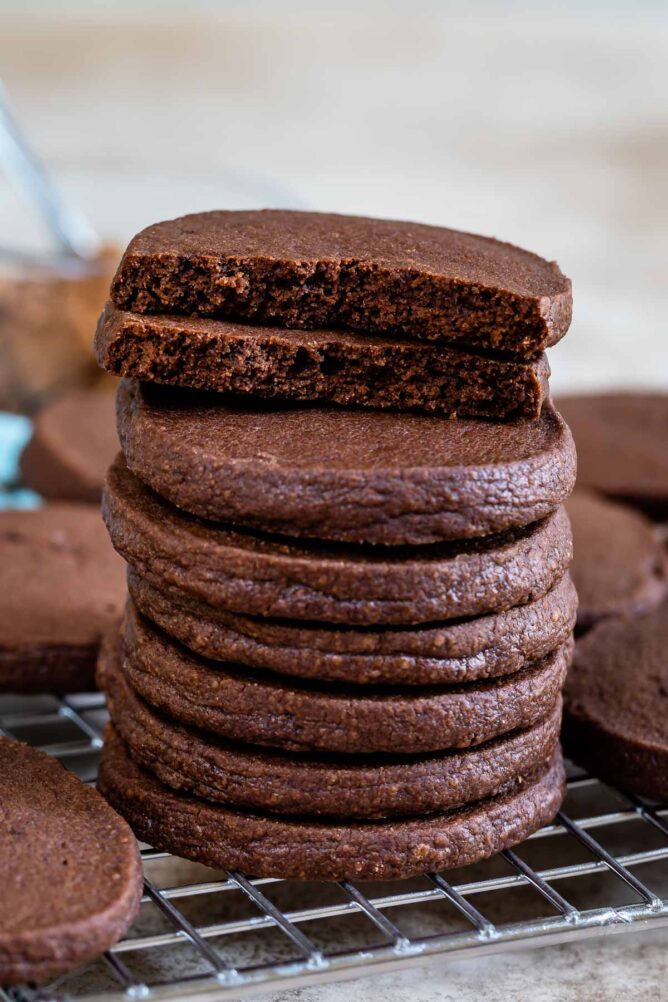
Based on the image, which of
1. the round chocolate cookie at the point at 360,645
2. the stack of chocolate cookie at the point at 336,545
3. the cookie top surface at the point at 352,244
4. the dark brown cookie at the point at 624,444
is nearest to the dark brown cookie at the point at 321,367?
the stack of chocolate cookie at the point at 336,545

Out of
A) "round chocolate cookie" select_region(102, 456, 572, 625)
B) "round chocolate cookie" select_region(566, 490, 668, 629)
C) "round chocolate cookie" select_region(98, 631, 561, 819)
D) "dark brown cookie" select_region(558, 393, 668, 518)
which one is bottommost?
"round chocolate cookie" select_region(98, 631, 561, 819)

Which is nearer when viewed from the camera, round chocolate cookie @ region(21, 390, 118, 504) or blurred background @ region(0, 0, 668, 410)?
round chocolate cookie @ region(21, 390, 118, 504)

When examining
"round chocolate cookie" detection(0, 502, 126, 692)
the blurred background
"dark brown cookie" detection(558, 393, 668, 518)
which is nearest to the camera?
"round chocolate cookie" detection(0, 502, 126, 692)

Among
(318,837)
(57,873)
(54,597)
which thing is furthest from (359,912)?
(54,597)

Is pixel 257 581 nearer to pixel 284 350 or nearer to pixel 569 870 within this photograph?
pixel 284 350

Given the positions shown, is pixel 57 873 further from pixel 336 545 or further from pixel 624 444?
pixel 624 444

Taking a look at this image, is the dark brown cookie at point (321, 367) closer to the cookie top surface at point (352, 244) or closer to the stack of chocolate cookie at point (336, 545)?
the stack of chocolate cookie at point (336, 545)

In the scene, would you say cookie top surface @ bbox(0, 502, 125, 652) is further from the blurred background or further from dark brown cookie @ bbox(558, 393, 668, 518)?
dark brown cookie @ bbox(558, 393, 668, 518)

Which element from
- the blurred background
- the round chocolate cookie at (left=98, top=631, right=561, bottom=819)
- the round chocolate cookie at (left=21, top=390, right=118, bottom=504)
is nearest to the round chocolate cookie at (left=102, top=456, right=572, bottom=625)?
the round chocolate cookie at (left=98, top=631, right=561, bottom=819)
